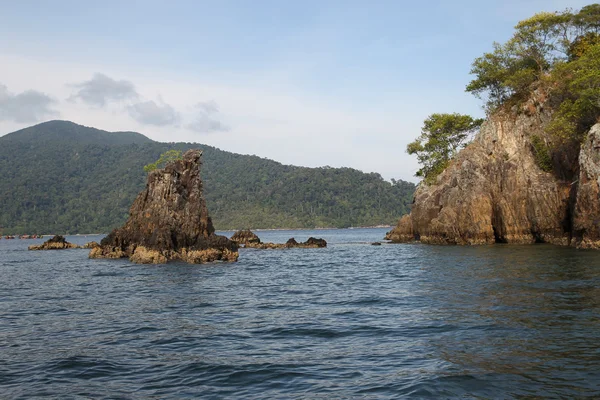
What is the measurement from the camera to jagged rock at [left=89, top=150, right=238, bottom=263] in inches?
1922

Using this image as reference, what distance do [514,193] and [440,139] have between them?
34099mm

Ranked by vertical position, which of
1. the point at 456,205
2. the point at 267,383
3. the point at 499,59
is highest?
the point at 499,59

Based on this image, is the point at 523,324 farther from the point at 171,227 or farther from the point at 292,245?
the point at 292,245

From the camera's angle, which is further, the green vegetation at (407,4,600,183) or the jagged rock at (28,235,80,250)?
the jagged rock at (28,235,80,250)

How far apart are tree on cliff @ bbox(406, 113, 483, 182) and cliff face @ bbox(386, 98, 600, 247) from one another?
56.5ft

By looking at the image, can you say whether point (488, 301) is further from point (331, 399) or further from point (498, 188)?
point (498, 188)

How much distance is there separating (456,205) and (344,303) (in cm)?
4456

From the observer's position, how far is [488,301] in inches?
820

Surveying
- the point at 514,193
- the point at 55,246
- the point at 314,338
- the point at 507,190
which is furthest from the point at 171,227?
the point at 55,246

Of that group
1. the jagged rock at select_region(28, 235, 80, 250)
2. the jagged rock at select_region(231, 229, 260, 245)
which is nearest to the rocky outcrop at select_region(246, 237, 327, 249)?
the jagged rock at select_region(231, 229, 260, 245)

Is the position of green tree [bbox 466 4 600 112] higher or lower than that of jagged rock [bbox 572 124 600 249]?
higher

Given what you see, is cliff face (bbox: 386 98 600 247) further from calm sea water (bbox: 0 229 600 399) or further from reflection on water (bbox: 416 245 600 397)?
calm sea water (bbox: 0 229 600 399)

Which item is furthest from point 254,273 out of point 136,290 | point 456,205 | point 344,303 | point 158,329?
point 456,205

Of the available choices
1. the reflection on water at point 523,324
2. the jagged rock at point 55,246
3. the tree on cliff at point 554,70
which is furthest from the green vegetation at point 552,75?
the jagged rock at point 55,246
